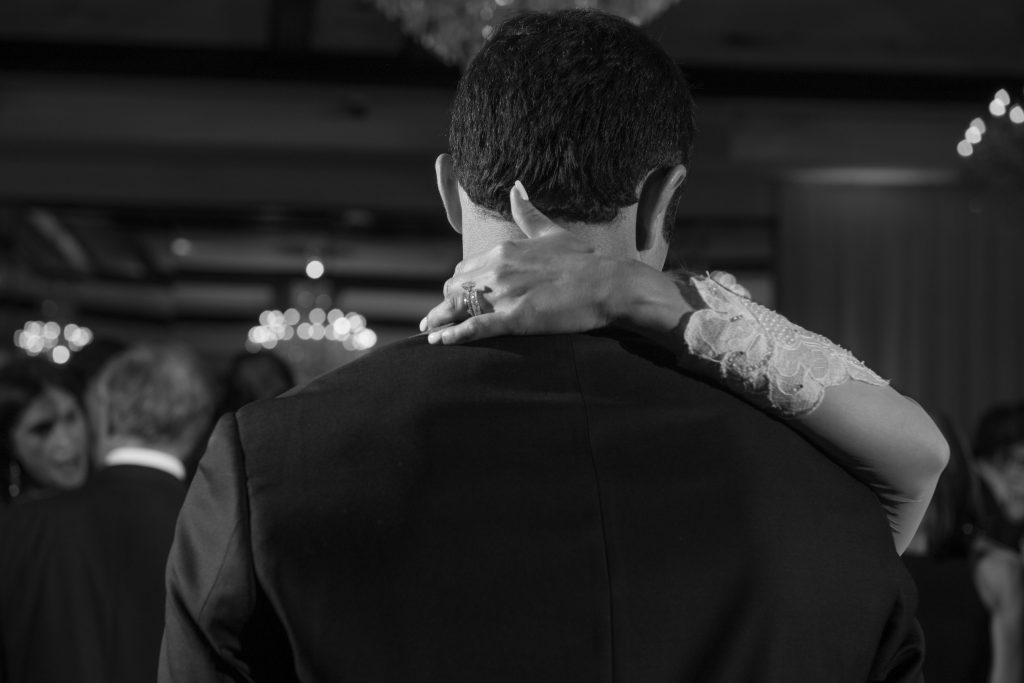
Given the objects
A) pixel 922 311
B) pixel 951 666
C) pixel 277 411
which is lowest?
pixel 951 666

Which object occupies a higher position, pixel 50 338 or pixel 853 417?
pixel 50 338

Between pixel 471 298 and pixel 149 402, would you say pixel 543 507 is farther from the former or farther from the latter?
pixel 149 402

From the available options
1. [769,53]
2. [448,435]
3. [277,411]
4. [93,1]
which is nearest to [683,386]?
[448,435]

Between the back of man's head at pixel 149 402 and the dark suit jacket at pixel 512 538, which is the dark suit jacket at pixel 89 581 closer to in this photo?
the back of man's head at pixel 149 402

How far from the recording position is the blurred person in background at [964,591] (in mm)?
3121

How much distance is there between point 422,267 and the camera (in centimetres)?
1426

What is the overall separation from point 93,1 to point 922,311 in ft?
22.3

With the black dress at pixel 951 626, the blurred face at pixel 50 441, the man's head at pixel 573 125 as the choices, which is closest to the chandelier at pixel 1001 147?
the black dress at pixel 951 626

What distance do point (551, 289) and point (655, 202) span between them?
0.15 m

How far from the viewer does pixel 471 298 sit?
3.68 ft

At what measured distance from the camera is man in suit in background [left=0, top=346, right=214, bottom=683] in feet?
9.20

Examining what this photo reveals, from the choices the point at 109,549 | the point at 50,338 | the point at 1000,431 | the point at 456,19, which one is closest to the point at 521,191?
the point at 109,549

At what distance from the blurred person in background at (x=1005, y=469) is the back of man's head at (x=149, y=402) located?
2.71 metres

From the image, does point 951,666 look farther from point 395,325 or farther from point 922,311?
point 395,325
